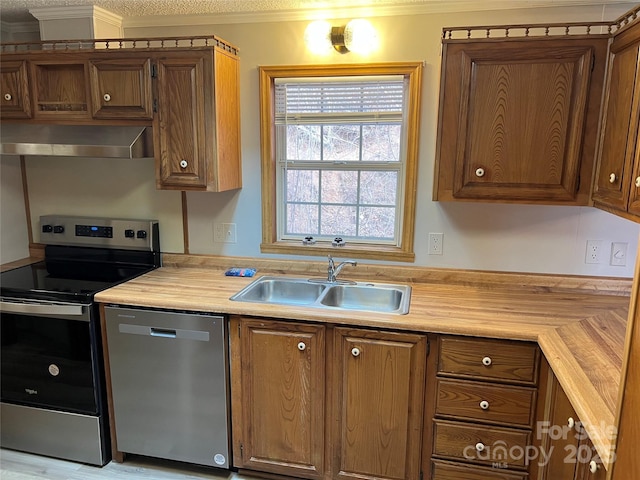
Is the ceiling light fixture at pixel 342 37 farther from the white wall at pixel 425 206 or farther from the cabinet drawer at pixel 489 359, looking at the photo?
the cabinet drawer at pixel 489 359

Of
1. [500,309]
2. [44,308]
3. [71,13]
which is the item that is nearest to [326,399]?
[500,309]

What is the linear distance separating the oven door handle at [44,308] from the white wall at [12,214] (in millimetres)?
657

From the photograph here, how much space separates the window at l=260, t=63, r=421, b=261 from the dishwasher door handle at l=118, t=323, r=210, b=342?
736mm

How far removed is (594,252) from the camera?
2.30m

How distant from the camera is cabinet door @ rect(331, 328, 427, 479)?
1944mm

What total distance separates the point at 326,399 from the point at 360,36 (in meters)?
1.81

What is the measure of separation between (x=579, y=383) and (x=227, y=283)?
168 cm

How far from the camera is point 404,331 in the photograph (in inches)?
75.5

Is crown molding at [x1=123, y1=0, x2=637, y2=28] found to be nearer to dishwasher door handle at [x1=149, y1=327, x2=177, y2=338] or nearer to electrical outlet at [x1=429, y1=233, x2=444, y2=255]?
electrical outlet at [x1=429, y1=233, x2=444, y2=255]

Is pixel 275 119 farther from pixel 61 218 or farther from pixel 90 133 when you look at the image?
pixel 61 218

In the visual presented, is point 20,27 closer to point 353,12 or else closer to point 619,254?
point 353,12

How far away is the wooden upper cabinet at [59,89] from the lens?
2.34m

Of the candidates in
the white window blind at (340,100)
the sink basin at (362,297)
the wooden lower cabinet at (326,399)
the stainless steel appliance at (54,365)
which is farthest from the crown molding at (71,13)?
the sink basin at (362,297)

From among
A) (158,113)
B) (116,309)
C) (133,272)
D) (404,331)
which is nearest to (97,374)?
(116,309)
